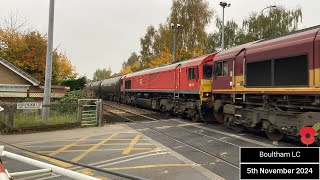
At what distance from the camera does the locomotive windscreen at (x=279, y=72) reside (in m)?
11.0

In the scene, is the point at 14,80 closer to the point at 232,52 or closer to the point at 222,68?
the point at 222,68

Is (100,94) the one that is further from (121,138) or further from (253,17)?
(121,138)

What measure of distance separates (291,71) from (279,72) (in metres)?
0.58

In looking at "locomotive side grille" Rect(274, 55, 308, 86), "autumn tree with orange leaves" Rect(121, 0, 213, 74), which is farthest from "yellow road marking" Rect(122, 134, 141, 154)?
"autumn tree with orange leaves" Rect(121, 0, 213, 74)

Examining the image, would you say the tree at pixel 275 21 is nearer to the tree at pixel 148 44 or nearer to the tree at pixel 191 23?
the tree at pixel 191 23

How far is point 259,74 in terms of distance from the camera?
12.9 meters

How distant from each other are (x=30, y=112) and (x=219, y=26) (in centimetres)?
3919

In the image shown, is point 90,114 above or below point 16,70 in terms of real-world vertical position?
below

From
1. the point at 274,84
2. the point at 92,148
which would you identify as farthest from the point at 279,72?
the point at 92,148

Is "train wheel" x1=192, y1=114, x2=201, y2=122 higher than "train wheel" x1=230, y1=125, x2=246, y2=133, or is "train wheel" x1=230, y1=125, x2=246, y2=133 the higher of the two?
"train wheel" x1=192, y1=114, x2=201, y2=122

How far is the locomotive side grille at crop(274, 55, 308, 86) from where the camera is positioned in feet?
35.7

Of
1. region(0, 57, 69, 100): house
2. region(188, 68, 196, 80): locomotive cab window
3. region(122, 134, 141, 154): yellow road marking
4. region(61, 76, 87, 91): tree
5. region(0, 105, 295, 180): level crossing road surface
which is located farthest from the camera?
region(61, 76, 87, 91): tree

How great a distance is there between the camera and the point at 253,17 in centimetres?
4681

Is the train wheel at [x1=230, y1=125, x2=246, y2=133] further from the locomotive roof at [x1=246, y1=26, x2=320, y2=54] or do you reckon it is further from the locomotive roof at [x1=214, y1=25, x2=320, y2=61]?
the locomotive roof at [x1=246, y1=26, x2=320, y2=54]
